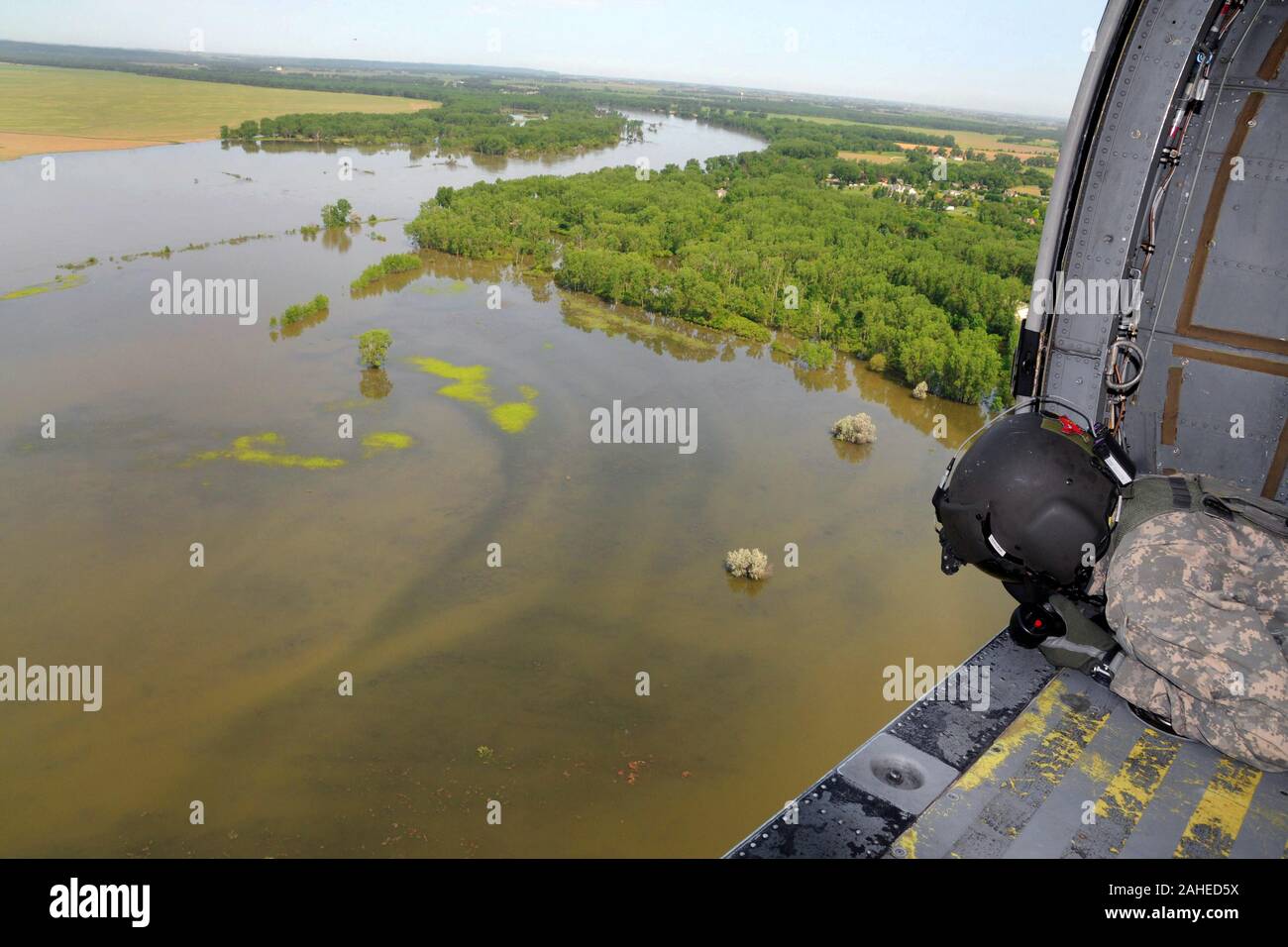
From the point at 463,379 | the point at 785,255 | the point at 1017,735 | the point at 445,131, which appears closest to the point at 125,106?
the point at 445,131

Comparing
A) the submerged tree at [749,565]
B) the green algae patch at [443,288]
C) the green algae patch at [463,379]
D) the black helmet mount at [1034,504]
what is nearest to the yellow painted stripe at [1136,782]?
the black helmet mount at [1034,504]

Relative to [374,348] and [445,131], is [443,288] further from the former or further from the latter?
[445,131]

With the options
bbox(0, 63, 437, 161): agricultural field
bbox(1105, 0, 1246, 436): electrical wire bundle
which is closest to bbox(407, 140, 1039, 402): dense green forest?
bbox(1105, 0, 1246, 436): electrical wire bundle

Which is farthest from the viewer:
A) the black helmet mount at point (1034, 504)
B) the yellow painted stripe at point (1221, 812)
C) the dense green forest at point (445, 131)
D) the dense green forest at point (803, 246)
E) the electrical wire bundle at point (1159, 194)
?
the dense green forest at point (445, 131)

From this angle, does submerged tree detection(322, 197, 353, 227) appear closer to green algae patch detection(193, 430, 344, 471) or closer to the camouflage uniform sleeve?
green algae patch detection(193, 430, 344, 471)

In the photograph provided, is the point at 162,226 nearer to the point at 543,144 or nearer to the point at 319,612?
the point at 319,612

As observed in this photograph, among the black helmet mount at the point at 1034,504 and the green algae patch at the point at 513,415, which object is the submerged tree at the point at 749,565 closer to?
the green algae patch at the point at 513,415

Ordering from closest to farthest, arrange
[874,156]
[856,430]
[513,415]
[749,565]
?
1. [749,565]
2. [856,430]
3. [513,415]
4. [874,156]
